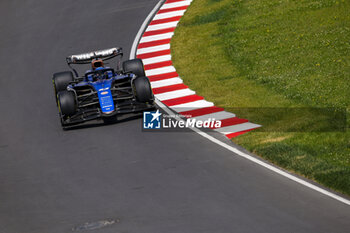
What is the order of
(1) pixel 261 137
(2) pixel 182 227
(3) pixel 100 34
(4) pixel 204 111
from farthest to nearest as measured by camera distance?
(3) pixel 100 34 → (4) pixel 204 111 → (1) pixel 261 137 → (2) pixel 182 227

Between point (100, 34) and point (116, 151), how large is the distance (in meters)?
9.89

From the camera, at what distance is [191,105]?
16203mm

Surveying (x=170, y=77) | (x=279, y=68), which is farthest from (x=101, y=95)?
(x=279, y=68)

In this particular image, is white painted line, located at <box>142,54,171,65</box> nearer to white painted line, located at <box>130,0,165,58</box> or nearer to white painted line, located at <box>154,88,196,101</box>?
white painted line, located at <box>130,0,165,58</box>

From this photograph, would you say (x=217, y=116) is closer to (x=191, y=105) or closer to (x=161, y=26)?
(x=191, y=105)

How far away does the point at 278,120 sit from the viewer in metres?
14.5

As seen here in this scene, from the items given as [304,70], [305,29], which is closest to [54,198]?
[304,70]

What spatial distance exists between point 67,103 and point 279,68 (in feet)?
19.7

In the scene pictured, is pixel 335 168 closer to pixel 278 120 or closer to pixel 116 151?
pixel 278 120

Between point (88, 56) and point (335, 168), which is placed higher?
point (88, 56)

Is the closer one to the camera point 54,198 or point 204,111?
point 54,198

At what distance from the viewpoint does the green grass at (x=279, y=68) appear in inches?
496

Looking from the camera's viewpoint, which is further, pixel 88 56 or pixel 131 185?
pixel 88 56

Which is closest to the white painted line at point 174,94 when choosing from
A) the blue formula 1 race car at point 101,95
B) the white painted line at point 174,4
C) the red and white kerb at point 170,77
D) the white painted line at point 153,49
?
the red and white kerb at point 170,77
